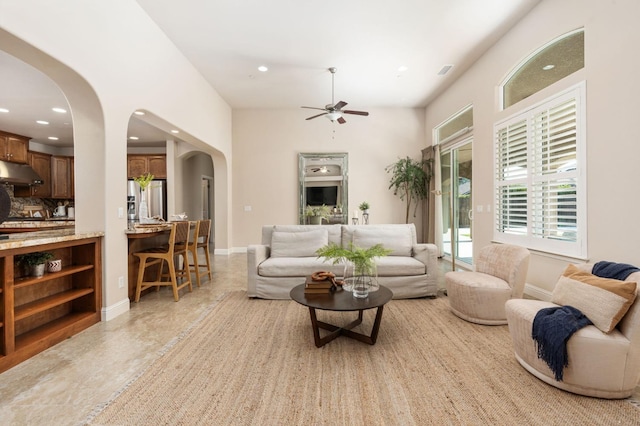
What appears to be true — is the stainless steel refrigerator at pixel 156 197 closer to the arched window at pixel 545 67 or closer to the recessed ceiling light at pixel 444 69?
the recessed ceiling light at pixel 444 69

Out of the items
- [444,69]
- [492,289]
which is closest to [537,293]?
[492,289]

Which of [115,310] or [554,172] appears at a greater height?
[554,172]

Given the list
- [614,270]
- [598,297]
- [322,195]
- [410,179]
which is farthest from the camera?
[322,195]

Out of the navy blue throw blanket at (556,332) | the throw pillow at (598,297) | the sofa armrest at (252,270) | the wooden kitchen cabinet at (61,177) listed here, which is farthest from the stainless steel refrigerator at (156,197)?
the throw pillow at (598,297)

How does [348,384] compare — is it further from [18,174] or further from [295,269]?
[18,174]

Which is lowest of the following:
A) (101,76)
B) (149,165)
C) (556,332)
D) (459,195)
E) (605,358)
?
(605,358)

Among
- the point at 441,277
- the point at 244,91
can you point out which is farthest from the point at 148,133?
the point at 441,277

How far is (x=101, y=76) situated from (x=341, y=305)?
124 inches

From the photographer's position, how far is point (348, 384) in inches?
76.0

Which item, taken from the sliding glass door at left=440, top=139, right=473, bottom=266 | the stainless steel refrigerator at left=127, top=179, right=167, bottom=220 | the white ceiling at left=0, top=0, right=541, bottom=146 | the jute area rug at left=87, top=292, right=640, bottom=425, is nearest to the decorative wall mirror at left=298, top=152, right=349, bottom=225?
the white ceiling at left=0, top=0, right=541, bottom=146

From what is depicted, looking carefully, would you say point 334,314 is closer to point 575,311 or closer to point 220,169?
point 575,311

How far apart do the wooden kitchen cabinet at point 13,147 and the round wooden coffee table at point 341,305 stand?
24.3ft

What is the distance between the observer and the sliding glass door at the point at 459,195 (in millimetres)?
5497

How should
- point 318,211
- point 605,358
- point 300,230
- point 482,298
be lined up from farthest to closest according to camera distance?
point 318,211
point 300,230
point 482,298
point 605,358
